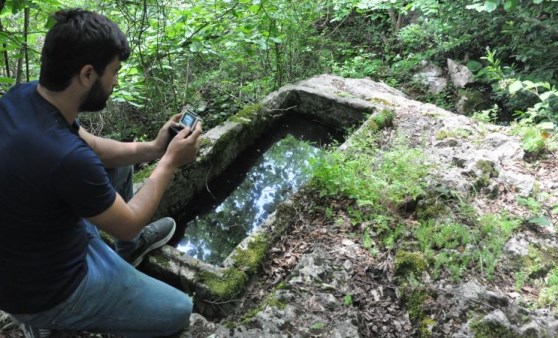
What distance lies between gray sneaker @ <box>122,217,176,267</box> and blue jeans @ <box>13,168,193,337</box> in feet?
2.25

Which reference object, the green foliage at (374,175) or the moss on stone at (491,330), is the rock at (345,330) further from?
the green foliage at (374,175)

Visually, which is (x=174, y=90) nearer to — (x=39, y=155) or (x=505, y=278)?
(x=39, y=155)

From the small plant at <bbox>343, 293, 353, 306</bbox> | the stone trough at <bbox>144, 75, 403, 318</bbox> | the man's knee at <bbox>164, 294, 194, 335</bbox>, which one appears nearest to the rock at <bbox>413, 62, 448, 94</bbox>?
the stone trough at <bbox>144, 75, 403, 318</bbox>

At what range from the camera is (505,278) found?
3.21 meters

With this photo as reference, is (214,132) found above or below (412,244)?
above

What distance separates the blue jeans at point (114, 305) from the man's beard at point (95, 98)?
0.83 metres

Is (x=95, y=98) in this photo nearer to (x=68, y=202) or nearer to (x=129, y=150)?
(x=68, y=202)

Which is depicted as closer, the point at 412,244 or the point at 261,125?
the point at 412,244

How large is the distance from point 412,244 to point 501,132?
8.47 ft

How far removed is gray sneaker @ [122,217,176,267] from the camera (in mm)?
3234

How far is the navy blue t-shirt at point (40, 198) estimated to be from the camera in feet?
5.95

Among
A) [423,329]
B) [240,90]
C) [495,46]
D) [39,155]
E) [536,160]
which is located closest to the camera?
[39,155]

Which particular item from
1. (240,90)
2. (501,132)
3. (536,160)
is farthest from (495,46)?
(240,90)

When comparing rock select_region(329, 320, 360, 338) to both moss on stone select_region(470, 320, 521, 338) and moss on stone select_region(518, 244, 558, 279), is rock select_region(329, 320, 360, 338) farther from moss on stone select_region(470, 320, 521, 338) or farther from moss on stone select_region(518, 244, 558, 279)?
moss on stone select_region(518, 244, 558, 279)
